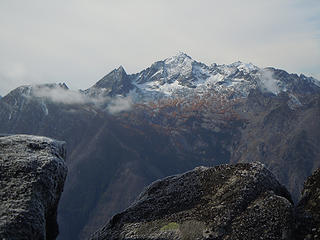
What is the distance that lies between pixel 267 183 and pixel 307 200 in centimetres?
176

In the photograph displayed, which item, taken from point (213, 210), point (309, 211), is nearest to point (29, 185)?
point (213, 210)

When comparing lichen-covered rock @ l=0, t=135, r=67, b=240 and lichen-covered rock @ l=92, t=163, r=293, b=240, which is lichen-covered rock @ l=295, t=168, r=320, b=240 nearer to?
lichen-covered rock @ l=92, t=163, r=293, b=240

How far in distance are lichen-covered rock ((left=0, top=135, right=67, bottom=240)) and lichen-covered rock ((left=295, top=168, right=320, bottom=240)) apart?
9458 millimetres

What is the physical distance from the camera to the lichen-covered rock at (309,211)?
472 inches

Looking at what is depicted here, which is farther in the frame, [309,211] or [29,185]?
[309,211]

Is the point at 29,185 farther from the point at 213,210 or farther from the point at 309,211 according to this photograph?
the point at 309,211

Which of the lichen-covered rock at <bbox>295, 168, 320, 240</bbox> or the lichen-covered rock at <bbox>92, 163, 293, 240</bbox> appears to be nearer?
the lichen-covered rock at <bbox>295, 168, 320, 240</bbox>

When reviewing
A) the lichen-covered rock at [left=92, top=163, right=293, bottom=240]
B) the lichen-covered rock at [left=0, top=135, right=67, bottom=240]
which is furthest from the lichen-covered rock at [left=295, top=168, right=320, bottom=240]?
the lichen-covered rock at [left=0, top=135, right=67, bottom=240]

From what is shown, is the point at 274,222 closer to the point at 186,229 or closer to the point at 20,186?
the point at 186,229

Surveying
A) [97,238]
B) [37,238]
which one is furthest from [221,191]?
[37,238]

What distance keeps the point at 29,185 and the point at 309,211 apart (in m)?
10.8

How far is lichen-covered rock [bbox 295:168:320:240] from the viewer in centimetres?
1199

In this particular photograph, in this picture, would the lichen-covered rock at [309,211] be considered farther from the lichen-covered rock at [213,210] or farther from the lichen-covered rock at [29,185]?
the lichen-covered rock at [29,185]

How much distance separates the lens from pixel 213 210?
13445mm
